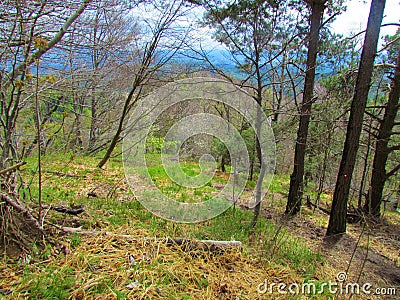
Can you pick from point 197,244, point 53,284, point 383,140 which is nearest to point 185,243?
point 197,244

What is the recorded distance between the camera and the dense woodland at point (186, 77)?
2404mm

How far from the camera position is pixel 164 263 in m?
2.20

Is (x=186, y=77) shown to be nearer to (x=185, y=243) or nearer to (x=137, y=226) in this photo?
(x=137, y=226)

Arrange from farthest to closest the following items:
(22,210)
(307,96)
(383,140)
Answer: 1. (383,140)
2. (307,96)
3. (22,210)

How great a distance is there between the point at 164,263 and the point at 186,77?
3.79 meters

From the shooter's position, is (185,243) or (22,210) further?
(185,243)

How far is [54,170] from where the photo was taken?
5668 millimetres

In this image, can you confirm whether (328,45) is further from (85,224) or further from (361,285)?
(85,224)

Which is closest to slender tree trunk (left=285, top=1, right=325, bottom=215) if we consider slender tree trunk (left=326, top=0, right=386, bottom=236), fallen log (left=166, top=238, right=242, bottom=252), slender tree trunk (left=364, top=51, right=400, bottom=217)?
slender tree trunk (left=326, top=0, right=386, bottom=236)

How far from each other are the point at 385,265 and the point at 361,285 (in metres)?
1.19

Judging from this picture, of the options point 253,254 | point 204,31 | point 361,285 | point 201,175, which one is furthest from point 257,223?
point 204,31

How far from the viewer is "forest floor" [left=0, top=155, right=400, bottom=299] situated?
69.5 inches

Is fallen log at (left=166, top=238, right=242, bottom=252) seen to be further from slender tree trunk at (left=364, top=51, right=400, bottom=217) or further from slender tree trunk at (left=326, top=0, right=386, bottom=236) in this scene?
slender tree trunk at (left=364, top=51, right=400, bottom=217)

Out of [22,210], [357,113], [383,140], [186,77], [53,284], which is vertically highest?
[186,77]
